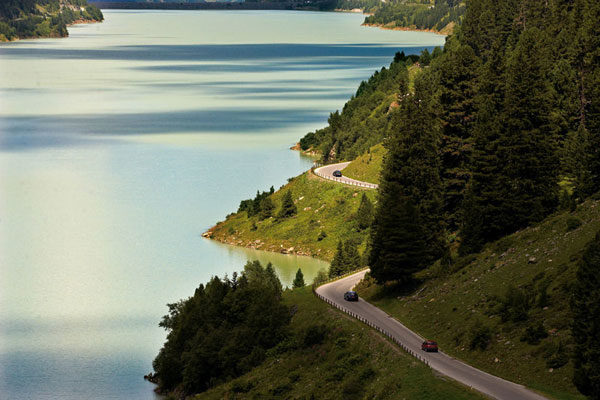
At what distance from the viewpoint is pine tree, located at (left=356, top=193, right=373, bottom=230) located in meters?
103

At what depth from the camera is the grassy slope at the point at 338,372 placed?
147 feet

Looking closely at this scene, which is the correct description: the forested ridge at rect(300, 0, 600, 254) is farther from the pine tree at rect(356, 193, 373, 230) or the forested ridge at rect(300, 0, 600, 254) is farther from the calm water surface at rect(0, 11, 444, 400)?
A: the calm water surface at rect(0, 11, 444, 400)

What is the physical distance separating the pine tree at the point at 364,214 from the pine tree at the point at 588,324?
203 feet

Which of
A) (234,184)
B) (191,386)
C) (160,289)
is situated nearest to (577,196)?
(191,386)

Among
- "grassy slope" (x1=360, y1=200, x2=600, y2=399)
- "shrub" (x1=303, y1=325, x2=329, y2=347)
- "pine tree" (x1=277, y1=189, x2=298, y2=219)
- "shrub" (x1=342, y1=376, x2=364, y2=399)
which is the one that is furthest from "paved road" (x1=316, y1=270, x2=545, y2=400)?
"pine tree" (x1=277, y1=189, x2=298, y2=219)

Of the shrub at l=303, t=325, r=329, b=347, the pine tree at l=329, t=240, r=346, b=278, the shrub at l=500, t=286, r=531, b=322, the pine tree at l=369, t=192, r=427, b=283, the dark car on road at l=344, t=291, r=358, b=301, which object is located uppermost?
the shrub at l=500, t=286, r=531, b=322

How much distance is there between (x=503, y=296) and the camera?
5400 cm

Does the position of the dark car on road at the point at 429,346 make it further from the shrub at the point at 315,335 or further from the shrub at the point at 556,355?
the shrub at the point at 315,335

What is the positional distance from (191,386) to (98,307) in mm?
21142

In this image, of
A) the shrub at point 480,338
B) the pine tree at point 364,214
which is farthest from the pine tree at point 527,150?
the pine tree at point 364,214

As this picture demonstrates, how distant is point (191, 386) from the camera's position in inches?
2494

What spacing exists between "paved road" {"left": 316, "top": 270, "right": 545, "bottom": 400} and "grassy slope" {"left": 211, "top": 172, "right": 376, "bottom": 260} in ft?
84.9

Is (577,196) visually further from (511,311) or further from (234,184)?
(234,184)

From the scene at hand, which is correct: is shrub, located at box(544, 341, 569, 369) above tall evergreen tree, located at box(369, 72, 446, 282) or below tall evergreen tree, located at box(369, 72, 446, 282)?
above
